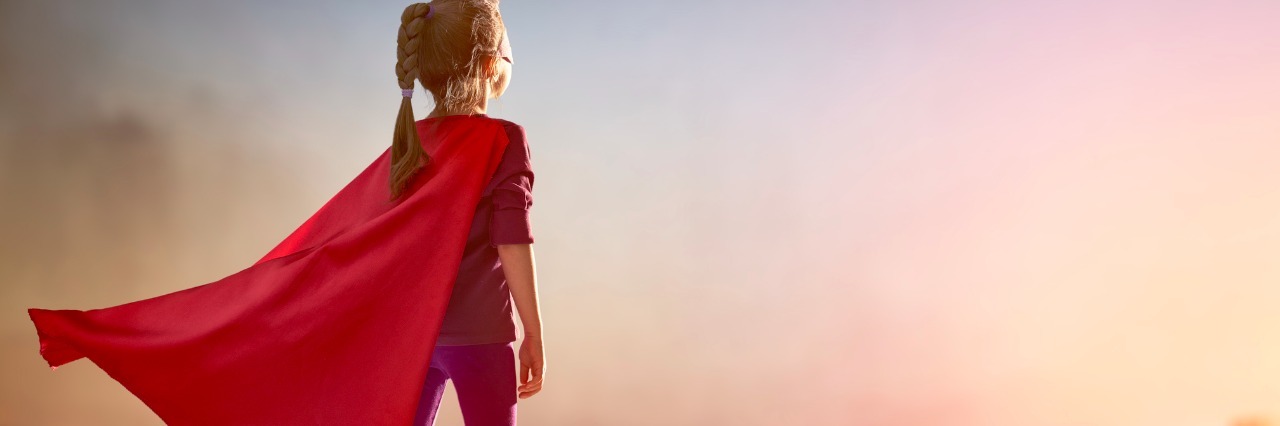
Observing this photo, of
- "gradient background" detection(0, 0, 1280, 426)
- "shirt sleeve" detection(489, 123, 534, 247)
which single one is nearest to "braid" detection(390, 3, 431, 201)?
"shirt sleeve" detection(489, 123, 534, 247)

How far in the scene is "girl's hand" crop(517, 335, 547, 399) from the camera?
1220 millimetres

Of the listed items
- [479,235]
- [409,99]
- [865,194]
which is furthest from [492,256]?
[865,194]

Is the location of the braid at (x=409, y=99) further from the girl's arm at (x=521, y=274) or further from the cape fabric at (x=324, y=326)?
the girl's arm at (x=521, y=274)

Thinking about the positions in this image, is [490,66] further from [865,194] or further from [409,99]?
[865,194]

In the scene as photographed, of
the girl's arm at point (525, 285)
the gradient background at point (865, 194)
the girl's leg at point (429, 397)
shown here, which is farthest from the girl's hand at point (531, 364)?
the gradient background at point (865, 194)

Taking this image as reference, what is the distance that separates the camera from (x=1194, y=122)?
2490 millimetres

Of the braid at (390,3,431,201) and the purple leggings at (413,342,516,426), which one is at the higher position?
the braid at (390,3,431,201)

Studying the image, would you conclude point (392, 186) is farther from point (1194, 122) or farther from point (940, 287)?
point (1194, 122)

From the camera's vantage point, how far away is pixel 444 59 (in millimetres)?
1246

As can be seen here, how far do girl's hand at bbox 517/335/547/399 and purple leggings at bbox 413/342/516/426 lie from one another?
Answer: 26 mm

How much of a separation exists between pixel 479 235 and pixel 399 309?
0.46 ft

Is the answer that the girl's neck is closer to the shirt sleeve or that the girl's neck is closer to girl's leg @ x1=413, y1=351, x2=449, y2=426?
the shirt sleeve

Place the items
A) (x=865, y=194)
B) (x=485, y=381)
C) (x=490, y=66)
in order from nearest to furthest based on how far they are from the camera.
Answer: (x=485, y=381) → (x=490, y=66) → (x=865, y=194)

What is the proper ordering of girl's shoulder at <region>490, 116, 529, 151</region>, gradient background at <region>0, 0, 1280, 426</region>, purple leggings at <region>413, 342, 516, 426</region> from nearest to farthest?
1. purple leggings at <region>413, 342, 516, 426</region>
2. girl's shoulder at <region>490, 116, 529, 151</region>
3. gradient background at <region>0, 0, 1280, 426</region>
